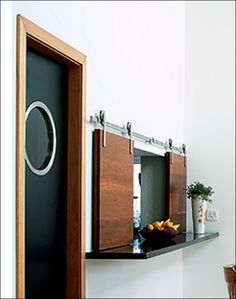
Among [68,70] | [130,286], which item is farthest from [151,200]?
[68,70]

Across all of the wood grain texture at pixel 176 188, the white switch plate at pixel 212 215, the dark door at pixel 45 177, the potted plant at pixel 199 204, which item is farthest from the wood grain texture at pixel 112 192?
the white switch plate at pixel 212 215

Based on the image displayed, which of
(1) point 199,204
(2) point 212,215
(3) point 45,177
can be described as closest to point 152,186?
(1) point 199,204

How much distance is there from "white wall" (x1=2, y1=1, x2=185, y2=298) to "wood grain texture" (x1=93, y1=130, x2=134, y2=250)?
5 centimetres

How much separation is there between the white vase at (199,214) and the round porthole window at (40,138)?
188 cm

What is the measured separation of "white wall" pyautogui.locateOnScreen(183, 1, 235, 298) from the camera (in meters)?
4.09

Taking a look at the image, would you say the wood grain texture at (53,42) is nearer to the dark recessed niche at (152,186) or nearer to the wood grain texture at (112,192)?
the wood grain texture at (112,192)

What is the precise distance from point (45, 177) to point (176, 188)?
189 cm

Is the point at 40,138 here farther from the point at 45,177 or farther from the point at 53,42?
the point at 53,42

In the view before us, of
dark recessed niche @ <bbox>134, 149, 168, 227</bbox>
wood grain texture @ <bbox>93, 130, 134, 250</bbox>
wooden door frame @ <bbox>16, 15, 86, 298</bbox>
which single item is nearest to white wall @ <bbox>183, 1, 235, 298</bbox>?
dark recessed niche @ <bbox>134, 149, 168, 227</bbox>

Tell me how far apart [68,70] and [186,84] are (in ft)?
6.70

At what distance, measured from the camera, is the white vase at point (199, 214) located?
12.8 feet

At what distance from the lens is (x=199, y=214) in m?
3.92

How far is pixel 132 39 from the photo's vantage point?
10.2 ft

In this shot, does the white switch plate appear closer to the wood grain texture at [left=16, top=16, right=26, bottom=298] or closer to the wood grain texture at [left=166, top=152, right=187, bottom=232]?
the wood grain texture at [left=166, top=152, right=187, bottom=232]
